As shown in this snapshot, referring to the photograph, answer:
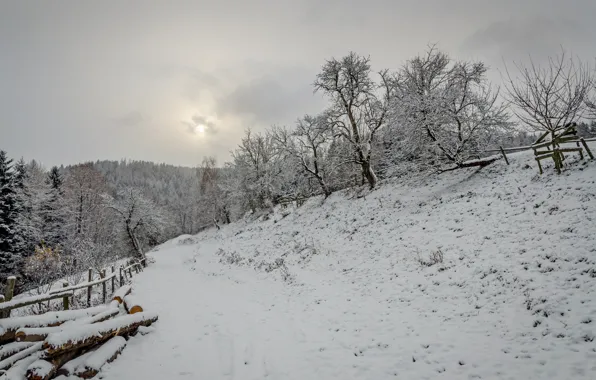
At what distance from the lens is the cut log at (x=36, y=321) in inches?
213

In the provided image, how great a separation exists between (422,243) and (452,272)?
10.3ft

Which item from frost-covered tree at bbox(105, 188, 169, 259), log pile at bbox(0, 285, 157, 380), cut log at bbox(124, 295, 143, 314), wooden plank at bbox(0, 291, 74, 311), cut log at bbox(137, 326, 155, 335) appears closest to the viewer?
log pile at bbox(0, 285, 157, 380)

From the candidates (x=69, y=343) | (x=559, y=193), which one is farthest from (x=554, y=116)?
(x=69, y=343)

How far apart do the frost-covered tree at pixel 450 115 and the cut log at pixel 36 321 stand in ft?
65.2

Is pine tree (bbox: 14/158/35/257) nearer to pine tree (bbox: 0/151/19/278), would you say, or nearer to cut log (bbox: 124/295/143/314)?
pine tree (bbox: 0/151/19/278)

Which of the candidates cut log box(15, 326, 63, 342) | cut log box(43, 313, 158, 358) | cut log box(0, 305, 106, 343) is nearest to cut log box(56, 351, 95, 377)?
cut log box(43, 313, 158, 358)

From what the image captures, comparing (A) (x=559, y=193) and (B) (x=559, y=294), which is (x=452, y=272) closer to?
(B) (x=559, y=294)

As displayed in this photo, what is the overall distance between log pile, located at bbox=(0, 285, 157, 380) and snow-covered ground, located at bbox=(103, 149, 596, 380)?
0.46 meters

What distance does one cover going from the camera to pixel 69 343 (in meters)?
5.36

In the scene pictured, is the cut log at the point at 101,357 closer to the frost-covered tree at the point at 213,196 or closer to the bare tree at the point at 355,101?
the bare tree at the point at 355,101

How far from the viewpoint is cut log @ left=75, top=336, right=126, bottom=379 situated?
5355 millimetres

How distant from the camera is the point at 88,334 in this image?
18.9 ft

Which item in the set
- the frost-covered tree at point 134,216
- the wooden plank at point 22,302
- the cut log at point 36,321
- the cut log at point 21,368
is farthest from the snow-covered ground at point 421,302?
the frost-covered tree at point 134,216

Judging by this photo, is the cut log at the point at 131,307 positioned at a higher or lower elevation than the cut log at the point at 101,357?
higher
